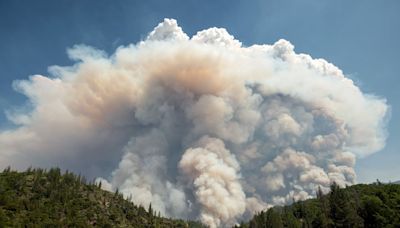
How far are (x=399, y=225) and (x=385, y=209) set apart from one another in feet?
83.1

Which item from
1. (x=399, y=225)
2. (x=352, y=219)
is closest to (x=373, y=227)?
(x=352, y=219)

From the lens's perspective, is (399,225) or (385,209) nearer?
(399,225)

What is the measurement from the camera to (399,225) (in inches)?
6570

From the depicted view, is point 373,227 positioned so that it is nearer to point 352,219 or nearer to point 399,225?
point 352,219

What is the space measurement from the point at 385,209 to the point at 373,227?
42.9 feet

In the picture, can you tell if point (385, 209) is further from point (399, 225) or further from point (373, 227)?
point (399, 225)

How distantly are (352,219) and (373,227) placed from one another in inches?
514

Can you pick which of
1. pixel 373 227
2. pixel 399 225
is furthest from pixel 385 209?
pixel 399 225

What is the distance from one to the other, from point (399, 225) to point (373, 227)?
27.8 meters

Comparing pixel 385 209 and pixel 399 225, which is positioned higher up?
pixel 385 209

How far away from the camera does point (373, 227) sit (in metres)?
193

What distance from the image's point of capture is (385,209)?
627 ft

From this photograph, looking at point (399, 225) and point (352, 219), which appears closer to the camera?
point (399, 225)
